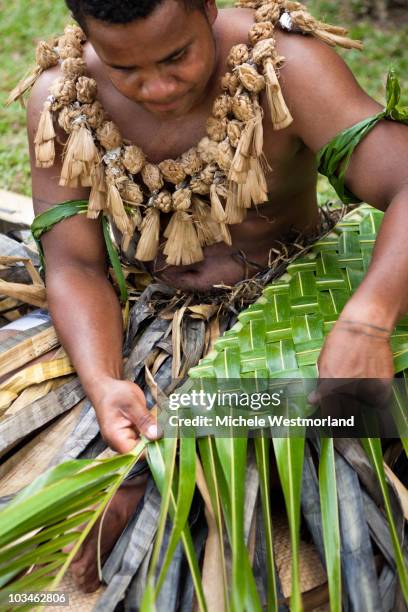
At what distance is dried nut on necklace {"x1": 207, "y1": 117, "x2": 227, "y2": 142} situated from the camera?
1.53 metres

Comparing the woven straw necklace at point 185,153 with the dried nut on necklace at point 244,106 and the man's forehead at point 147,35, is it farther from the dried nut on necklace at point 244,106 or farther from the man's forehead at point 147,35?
the man's forehead at point 147,35

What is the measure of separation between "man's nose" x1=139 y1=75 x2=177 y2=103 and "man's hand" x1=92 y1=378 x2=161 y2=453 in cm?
53

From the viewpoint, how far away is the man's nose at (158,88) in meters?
1.37

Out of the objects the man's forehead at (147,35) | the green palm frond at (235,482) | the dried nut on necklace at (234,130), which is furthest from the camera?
the dried nut on necklace at (234,130)

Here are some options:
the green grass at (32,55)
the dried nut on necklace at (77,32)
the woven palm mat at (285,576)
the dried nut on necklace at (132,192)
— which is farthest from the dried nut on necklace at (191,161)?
the green grass at (32,55)

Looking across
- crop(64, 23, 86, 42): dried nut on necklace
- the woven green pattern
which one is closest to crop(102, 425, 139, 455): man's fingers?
the woven green pattern

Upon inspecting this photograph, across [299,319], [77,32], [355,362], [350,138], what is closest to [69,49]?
[77,32]

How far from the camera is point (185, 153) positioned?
62.9 inches

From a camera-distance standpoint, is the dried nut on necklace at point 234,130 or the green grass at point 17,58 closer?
the dried nut on necklace at point 234,130

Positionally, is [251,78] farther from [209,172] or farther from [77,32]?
[77,32]

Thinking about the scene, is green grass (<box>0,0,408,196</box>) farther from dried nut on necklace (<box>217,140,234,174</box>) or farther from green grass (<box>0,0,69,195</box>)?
dried nut on necklace (<box>217,140,234,174</box>)

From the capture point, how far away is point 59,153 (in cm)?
166

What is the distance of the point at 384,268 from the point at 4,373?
814 mm

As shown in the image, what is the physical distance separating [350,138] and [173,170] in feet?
1.19
